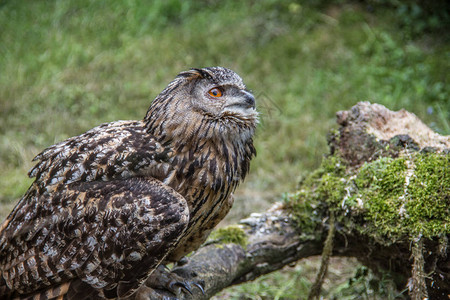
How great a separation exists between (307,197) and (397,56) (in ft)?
13.3

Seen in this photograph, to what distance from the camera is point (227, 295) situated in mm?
4645

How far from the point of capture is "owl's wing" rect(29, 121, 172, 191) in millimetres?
3143

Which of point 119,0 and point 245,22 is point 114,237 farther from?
point 119,0

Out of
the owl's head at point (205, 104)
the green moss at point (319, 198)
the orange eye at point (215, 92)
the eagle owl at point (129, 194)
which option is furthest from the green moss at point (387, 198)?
the orange eye at point (215, 92)

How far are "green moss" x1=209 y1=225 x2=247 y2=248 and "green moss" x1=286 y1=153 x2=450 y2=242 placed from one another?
47cm

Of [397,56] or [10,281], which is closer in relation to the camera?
[10,281]

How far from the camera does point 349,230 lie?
12.3ft

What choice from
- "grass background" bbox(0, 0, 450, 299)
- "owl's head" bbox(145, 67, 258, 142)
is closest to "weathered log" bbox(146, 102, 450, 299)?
"owl's head" bbox(145, 67, 258, 142)

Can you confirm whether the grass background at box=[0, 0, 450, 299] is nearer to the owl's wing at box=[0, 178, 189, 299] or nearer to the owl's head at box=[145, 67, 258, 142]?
the owl's head at box=[145, 67, 258, 142]

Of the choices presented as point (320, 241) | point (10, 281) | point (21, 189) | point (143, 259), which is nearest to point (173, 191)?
point (143, 259)

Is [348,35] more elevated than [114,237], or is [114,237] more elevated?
[348,35]

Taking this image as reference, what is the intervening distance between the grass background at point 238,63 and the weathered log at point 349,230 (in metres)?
1.63

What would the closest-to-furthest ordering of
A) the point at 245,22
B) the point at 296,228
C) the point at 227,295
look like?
the point at 296,228, the point at 227,295, the point at 245,22

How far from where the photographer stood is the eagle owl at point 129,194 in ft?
9.75
